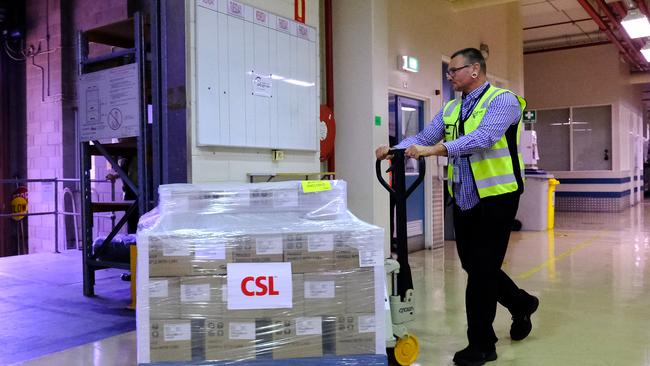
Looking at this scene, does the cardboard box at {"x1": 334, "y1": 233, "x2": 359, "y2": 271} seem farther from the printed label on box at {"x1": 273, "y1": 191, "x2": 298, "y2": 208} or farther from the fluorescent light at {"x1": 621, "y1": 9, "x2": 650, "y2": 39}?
the fluorescent light at {"x1": 621, "y1": 9, "x2": 650, "y2": 39}

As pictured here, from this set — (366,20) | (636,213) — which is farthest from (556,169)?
(366,20)

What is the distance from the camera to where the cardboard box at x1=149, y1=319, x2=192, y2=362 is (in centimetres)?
214

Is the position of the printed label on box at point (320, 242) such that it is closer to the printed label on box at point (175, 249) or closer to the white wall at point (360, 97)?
the printed label on box at point (175, 249)

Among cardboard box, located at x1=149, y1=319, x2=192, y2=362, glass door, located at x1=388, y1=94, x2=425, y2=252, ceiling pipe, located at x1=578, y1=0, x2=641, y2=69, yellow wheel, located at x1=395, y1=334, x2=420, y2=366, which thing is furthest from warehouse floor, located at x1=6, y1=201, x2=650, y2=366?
ceiling pipe, located at x1=578, y1=0, x2=641, y2=69

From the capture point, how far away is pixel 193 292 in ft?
7.05

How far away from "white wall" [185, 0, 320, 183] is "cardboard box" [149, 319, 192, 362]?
178 cm

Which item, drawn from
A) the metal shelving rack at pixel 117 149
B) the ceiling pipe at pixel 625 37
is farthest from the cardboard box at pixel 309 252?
the ceiling pipe at pixel 625 37

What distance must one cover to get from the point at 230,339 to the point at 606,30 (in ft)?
32.4

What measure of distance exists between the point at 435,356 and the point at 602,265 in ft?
11.3

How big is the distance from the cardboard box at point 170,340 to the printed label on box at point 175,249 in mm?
249

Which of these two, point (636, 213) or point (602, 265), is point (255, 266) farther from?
point (636, 213)

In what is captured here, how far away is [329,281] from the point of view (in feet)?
7.28

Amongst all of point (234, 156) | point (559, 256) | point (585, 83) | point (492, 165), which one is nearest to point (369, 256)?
point (492, 165)

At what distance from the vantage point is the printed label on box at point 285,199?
2596mm
